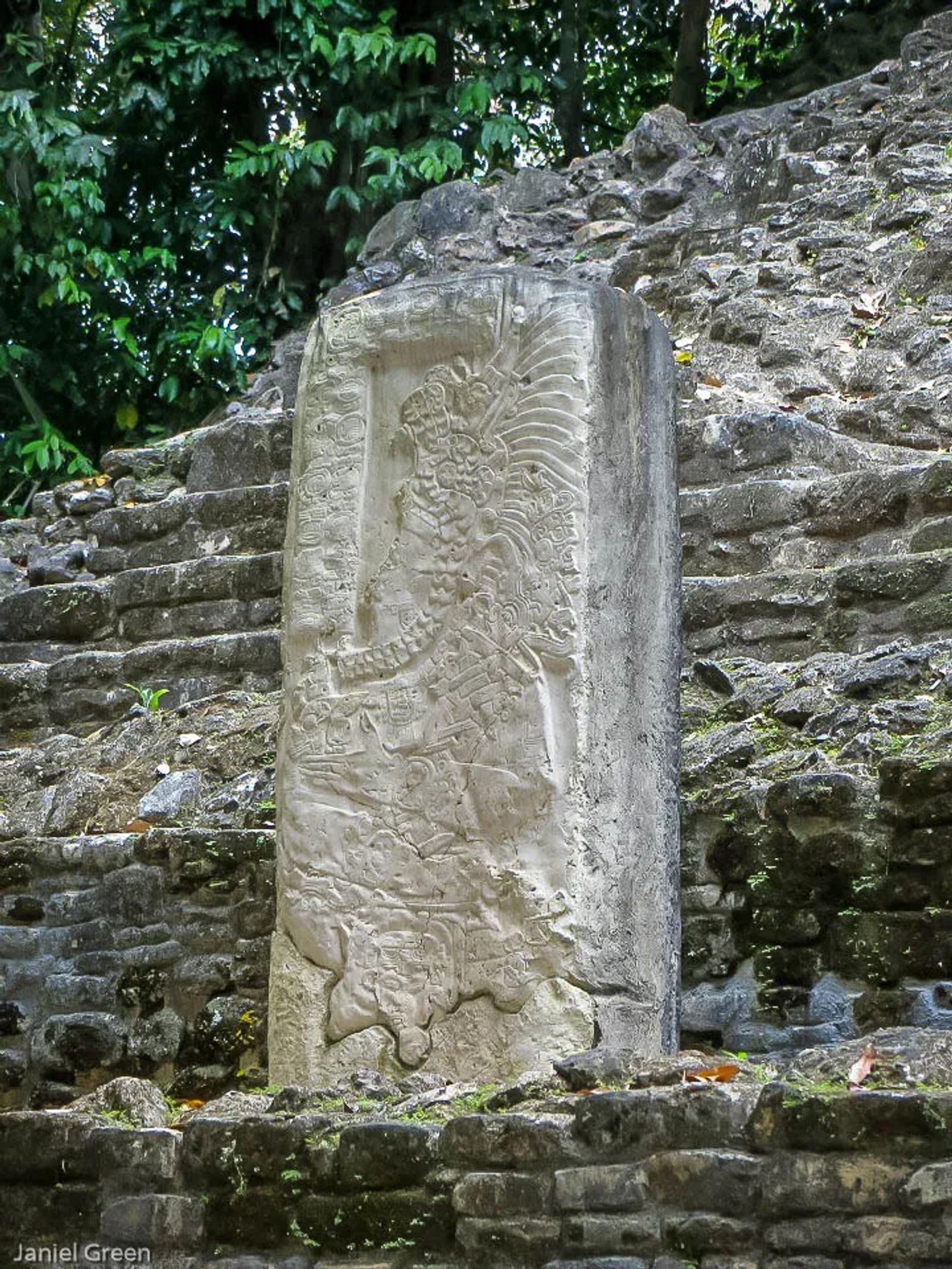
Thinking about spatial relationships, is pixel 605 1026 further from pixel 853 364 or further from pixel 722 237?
pixel 722 237

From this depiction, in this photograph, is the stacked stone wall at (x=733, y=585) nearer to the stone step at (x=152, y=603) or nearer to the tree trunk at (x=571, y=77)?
the stone step at (x=152, y=603)

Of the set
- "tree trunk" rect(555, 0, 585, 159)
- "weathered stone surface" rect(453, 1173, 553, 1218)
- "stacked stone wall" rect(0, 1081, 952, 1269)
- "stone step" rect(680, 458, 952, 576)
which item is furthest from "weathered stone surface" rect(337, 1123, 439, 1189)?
"tree trunk" rect(555, 0, 585, 159)

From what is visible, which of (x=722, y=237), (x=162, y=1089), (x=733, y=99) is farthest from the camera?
(x=733, y=99)

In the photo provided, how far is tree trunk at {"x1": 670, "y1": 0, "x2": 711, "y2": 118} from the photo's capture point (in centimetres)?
1237

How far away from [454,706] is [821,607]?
5.15ft

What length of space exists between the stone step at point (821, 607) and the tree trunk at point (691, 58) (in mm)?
6997

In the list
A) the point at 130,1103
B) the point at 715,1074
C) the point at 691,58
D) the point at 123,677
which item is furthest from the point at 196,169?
the point at 715,1074

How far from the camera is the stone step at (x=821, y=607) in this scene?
555 cm

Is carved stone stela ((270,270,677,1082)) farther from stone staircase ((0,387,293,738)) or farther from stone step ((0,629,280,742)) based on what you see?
stone staircase ((0,387,293,738))

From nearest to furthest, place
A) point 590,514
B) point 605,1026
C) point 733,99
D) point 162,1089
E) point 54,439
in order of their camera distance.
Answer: point 605,1026 < point 590,514 < point 162,1089 < point 54,439 < point 733,99

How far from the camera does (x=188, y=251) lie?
11.5m

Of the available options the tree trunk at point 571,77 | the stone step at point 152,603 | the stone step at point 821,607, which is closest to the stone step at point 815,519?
the stone step at point 821,607

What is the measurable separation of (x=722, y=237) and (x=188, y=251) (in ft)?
11.8

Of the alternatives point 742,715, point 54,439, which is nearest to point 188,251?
point 54,439
